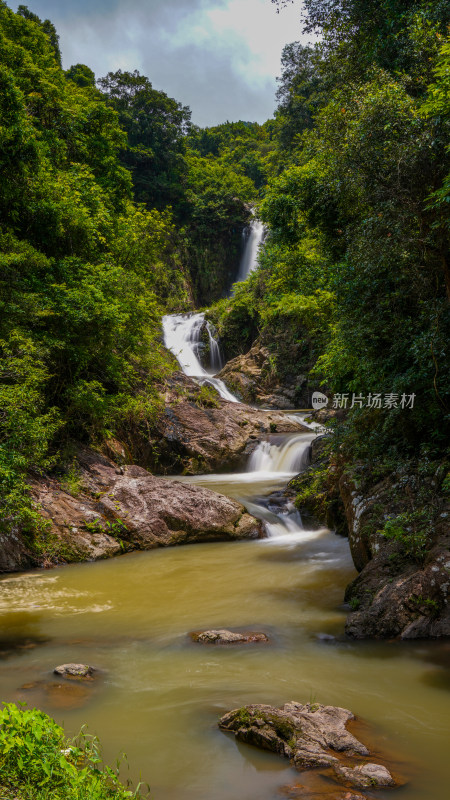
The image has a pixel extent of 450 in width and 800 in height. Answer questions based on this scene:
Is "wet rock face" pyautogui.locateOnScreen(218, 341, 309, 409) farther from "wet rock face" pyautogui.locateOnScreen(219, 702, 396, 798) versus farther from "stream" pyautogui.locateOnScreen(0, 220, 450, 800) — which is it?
"wet rock face" pyautogui.locateOnScreen(219, 702, 396, 798)

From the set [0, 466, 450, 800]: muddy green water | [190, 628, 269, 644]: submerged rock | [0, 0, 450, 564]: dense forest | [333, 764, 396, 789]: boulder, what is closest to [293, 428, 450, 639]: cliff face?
[0, 0, 450, 564]: dense forest

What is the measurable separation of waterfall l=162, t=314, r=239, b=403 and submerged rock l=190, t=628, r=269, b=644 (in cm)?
2049

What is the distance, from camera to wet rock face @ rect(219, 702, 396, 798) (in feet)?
9.25

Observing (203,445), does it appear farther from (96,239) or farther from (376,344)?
(376,344)

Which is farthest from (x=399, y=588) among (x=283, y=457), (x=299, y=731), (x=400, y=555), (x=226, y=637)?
(x=283, y=457)

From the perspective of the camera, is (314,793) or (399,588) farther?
(399,588)

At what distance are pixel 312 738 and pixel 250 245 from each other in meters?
36.3

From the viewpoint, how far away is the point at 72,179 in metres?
12.2

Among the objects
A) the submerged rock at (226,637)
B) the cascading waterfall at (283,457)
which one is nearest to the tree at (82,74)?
the cascading waterfall at (283,457)

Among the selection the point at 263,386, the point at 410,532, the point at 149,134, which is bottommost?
the point at 410,532

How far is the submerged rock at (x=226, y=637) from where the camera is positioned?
509cm

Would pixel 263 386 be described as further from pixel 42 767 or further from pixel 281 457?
pixel 42 767

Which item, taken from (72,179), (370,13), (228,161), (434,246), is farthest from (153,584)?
(228,161)

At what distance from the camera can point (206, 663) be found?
4.63m
